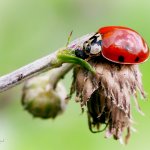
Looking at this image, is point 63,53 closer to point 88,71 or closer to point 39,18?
point 88,71

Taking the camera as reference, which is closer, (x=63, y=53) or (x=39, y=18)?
(x=63, y=53)

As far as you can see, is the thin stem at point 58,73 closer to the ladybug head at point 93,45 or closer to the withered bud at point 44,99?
the withered bud at point 44,99

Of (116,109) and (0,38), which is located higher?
(0,38)

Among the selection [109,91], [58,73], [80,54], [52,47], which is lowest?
[109,91]

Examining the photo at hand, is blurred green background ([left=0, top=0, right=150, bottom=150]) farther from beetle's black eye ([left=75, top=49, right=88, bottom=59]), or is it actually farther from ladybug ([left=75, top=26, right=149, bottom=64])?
beetle's black eye ([left=75, top=49, right=88, bottom=59])

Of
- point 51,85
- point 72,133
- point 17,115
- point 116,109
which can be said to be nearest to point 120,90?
point 116,109

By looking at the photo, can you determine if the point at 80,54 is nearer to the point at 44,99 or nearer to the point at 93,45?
the point at 93,45

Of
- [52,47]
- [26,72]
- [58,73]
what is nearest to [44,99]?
[58,73]
